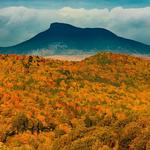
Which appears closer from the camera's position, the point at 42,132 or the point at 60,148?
the point at 60,148

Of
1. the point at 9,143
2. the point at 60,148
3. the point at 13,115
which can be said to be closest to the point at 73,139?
the point at 60,148

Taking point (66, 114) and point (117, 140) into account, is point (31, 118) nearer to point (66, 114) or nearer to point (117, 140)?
point (66, 114)

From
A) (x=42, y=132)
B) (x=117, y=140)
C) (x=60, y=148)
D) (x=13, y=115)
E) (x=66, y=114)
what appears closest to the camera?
(x=117, y=140)

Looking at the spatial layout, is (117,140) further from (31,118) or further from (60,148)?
(31,118)

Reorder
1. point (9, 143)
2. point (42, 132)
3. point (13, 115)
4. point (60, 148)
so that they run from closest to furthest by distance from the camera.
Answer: point (60, 148)
point (9, 143)
point (42, 132)
point (13, 115)

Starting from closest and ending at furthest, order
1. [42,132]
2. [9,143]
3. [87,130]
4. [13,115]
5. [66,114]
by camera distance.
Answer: [87,130] → [9,143] → [42,132] → [13,115] → [66,114]

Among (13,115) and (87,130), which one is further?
(13,115)

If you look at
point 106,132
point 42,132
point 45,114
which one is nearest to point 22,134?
point 42,132

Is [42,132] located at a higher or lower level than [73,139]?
lower

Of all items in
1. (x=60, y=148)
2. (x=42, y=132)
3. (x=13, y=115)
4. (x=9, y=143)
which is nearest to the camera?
(x=60, y=148)
